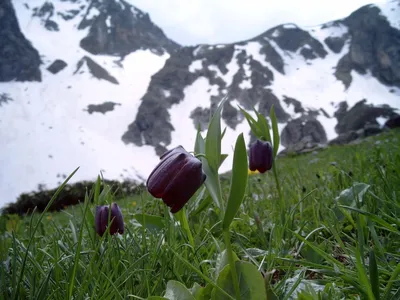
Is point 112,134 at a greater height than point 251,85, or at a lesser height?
lesser

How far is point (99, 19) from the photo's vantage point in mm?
94250

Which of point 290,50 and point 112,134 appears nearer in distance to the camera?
point 112,134

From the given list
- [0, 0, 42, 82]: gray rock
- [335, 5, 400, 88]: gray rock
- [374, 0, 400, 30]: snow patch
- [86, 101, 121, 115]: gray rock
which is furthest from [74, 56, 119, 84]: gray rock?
[374, 0, 400, 30]: snow patch

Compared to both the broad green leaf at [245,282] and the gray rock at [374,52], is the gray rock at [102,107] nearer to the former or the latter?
the gray rock at [374,52]

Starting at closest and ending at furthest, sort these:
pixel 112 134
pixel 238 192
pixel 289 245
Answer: pixel 238 192, pixel 289 245, pixel 112 134

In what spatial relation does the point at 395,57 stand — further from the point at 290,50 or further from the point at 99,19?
the point at 99,19

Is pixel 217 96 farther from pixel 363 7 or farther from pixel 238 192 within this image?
pixel 238 192

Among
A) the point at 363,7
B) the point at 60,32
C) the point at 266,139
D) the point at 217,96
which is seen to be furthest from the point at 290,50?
the point at 266,139

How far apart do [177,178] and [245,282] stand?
0.29 meters

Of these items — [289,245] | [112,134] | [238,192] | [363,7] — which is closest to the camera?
[238,192]

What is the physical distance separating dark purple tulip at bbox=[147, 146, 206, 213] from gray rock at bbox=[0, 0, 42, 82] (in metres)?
79.5

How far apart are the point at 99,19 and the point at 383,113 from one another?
7575cm

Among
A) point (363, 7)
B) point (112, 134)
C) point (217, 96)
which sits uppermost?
point (363, 7)

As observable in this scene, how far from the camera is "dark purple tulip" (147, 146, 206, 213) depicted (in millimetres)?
833
